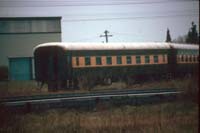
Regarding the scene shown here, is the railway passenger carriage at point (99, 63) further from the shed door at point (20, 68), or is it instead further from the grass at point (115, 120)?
the grass at point (115, 120)

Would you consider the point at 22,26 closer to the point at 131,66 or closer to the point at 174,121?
the point at 131,66

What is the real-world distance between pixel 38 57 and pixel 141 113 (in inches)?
503

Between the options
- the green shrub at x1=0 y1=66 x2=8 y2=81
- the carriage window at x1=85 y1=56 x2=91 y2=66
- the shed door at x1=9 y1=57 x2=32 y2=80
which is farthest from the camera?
the shed door at x1=9 y1=57 x2=32 y2=80

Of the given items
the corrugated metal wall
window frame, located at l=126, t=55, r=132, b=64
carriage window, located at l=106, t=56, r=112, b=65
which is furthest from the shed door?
window frame, located at l=126, t=55, r=132, b=64

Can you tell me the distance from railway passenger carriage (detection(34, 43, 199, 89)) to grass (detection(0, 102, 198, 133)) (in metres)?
8.82

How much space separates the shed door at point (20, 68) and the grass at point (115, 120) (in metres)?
19.6

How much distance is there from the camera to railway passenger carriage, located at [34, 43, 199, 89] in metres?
21.2

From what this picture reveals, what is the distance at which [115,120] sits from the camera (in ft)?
33.8

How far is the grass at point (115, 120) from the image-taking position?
925cm

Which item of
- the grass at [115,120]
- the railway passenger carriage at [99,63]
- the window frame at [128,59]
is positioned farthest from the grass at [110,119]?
the window frame at [128,59]

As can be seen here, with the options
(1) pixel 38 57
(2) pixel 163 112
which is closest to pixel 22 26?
(1) pixel 38 57

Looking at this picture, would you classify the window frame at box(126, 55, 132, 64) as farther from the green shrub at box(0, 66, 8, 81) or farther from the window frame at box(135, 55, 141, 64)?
the green shrub at box(0, 66, 8, 81)

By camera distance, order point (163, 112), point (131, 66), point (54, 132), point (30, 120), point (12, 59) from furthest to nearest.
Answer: point (12, 59) < point (131, 66) < point (163, 112) < point (30, 120) < point (54, 132)

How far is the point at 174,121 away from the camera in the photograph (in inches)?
396
